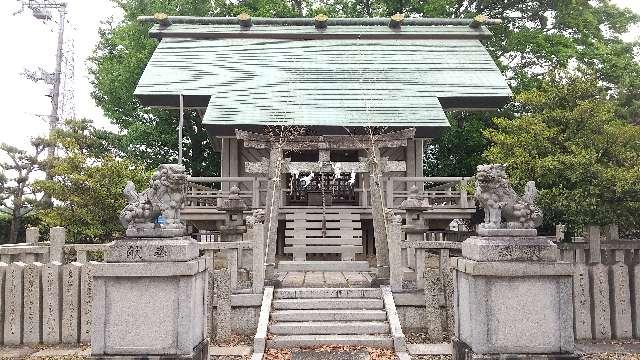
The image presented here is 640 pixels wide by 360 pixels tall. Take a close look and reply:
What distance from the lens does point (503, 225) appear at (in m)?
6.80

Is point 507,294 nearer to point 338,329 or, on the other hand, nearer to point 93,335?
point 338,329

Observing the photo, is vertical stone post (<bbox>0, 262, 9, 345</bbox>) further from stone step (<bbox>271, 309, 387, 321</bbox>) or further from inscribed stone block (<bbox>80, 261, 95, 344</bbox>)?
stone step (<bbox>271, 309, 387, 321</bbox>)

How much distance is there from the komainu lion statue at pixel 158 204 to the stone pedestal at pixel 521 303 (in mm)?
4018

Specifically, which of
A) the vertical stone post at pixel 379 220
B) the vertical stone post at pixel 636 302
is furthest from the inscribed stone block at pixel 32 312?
the vertical stone post at pixel 636 302

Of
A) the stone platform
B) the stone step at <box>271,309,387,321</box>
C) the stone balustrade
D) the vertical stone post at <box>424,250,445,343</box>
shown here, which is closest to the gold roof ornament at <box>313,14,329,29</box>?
the stone platform

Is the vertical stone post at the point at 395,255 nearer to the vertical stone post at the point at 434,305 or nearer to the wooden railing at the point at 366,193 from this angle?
the vertical stone post at the point at 434,305

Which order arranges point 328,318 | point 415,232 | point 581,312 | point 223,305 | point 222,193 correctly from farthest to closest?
1. point 222,193
2. point 415,232
3. point 223,305
4. point 328,318
5. point 581,312

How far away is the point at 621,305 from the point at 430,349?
11.2 feet

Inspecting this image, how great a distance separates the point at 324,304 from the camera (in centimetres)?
942

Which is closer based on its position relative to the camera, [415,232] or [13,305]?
[13,305]

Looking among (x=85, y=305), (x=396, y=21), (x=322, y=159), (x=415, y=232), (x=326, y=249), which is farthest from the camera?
(x=396, y=21)

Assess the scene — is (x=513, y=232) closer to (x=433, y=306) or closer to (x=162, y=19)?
(x=433, y=306)

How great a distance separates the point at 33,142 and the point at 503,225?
19.7 m

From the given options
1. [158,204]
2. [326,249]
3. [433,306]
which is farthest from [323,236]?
Answer: [158,204]
